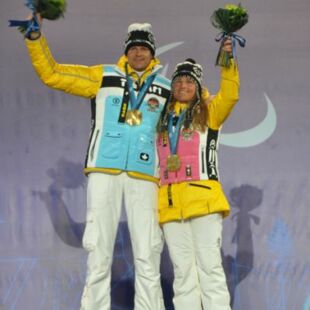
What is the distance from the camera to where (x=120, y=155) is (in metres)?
2.14

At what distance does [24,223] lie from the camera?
8.80ft

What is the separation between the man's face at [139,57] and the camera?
2285mm

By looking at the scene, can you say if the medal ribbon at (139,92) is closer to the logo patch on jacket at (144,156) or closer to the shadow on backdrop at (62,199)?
the logo patch on jacket at (144,156)

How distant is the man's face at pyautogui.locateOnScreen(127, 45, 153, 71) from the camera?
2.29 m

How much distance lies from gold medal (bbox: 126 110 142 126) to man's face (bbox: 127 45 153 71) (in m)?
0.21

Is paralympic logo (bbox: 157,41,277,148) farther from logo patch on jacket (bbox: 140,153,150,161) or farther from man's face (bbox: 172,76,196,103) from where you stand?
logo patch on jacket (bbox: 140,153,150,161)

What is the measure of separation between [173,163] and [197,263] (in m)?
0.39

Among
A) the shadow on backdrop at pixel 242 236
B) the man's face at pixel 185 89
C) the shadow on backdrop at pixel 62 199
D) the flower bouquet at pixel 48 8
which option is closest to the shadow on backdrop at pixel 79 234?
the shadow on backdrop at pixel 62 199

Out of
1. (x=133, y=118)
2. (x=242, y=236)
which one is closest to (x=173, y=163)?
(x=133, y=118)

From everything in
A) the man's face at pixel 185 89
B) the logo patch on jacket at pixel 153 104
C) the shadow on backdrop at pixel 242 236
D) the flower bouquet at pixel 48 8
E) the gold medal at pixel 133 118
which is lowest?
the shadow on backdrop at pixel 242 236

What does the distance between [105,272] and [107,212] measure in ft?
0.72

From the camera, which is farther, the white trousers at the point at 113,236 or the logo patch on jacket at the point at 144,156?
the logo patch on jacket at the point at 144,156

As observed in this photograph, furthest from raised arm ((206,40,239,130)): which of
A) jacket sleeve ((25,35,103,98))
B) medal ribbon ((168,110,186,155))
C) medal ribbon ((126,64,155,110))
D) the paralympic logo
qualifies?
the paralympic logo

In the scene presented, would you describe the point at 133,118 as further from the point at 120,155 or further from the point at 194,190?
the point at 194,190
